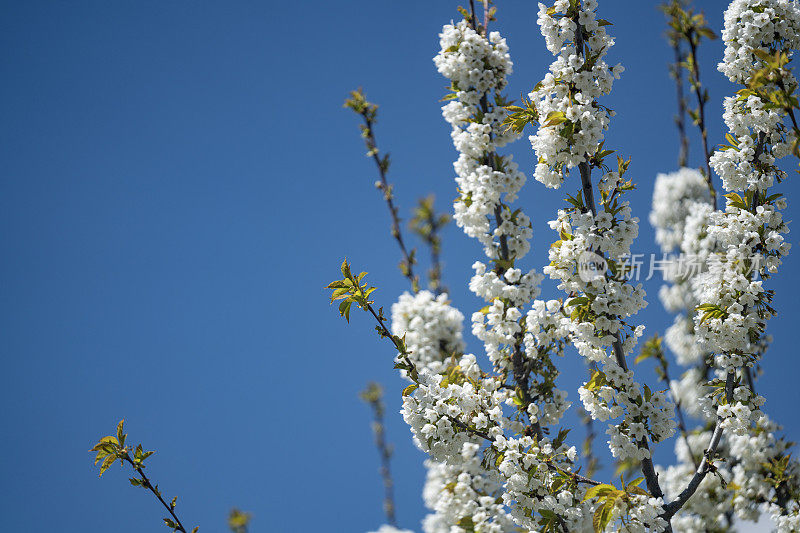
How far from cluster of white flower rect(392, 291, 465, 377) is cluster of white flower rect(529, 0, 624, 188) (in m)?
2.71

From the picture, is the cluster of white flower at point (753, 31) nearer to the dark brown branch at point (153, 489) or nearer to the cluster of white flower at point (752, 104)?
the cluster of white flower at point (752, 104)

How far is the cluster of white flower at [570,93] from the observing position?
4.47 meters

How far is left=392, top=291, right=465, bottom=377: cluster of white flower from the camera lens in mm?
6945

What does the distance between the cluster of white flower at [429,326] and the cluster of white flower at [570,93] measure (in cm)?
271

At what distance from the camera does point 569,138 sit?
178 inches

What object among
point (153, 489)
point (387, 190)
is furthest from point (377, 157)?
point (153, 489)

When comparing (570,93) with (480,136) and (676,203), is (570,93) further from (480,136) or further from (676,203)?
(676,203)

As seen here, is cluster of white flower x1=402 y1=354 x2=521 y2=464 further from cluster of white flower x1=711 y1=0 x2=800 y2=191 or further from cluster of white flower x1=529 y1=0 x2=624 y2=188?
cluster of white flower x1=711 y1=0 x2=800 y2=191

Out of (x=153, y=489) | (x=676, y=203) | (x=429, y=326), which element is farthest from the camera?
(x=676, y=203)

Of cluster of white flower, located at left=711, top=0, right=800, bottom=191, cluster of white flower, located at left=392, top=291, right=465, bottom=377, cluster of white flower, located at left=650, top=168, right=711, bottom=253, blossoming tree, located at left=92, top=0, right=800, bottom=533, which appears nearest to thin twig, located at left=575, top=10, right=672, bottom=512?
blossoming tree, located at left=92, top=0, right=800, bottom=533

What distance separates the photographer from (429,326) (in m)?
7.00

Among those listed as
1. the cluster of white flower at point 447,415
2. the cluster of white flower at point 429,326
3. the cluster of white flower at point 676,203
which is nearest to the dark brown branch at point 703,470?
the cluster of white flower at point 447,415

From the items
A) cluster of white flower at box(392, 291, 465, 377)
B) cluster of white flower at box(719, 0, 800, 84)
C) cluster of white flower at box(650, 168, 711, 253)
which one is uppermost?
cluster of white flower at box(650, 168, 711, 253)

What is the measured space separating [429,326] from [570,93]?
11.1 ft
